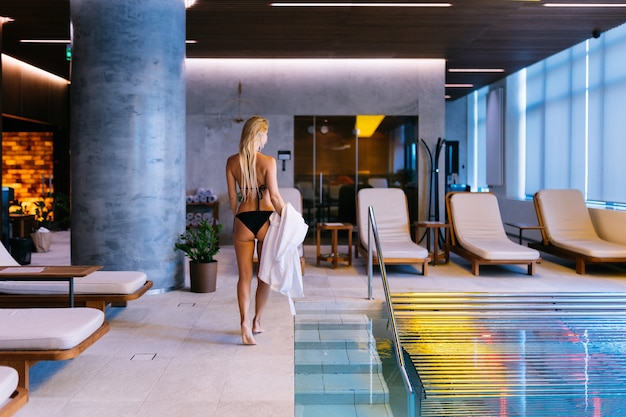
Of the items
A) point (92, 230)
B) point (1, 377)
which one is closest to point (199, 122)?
point (92, 230)

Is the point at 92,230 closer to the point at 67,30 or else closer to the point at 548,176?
the point at 67,30

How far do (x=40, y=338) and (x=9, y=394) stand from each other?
68 centimetres

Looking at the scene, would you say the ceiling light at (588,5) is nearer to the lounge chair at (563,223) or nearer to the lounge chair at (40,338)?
the lounge chair at (563,223)

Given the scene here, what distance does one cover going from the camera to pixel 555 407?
4.20m

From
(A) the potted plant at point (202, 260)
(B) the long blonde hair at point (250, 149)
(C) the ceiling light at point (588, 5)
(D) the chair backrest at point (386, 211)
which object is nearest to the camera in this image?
(B) the long blonde hair at point (250, 149)

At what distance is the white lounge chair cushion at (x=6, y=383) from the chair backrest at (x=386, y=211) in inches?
251

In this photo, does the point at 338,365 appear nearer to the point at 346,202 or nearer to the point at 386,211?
the point at 386,211

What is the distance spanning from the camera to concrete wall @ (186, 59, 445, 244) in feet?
37.1

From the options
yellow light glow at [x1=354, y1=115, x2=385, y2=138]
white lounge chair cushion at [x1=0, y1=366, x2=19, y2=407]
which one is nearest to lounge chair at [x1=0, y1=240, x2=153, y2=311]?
white lounge chair cushion at [x1=0, y1=366, x2=19, y2=407]

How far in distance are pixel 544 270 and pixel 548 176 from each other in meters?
4.27

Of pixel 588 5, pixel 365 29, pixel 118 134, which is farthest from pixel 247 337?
pixel 588 5

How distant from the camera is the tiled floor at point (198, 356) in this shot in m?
3.59

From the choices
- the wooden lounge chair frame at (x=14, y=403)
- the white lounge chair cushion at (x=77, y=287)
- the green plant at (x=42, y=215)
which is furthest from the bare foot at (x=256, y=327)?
the green plant at (x=42, y=215)

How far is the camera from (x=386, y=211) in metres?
9.26
